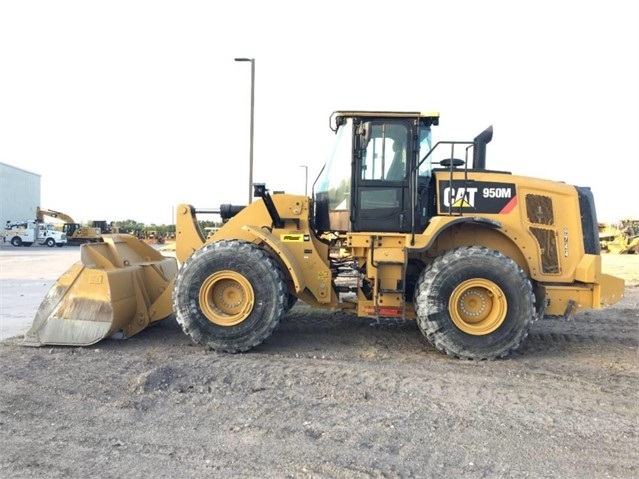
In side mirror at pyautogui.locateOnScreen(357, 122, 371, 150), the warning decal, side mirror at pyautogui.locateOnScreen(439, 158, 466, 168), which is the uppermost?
side mirror at pyautogui.locateOnScreen(357, 122, 371, 150)

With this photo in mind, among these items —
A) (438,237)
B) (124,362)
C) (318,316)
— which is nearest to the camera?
(124,362)

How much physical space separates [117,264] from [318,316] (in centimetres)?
309

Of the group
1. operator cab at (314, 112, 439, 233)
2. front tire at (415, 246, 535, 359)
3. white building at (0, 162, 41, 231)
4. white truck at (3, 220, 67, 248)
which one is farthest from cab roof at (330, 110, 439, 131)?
white building at (0, 162, 41, 231)

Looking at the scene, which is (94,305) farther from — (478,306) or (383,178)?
(478,306)

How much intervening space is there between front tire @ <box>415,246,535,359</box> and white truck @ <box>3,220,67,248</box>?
42.5 metres

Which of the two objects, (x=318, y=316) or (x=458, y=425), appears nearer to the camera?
(x=458, y=425)

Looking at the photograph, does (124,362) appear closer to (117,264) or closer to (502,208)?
(117,264)

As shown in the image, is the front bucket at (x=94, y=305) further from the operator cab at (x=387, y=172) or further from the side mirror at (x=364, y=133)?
the side mirror at (x=364, y=133)

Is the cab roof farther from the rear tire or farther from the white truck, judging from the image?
the white truck

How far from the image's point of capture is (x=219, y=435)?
394 centimetres

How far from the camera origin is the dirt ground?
138 inches

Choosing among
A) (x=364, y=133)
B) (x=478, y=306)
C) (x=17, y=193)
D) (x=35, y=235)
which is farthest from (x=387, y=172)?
(x=17, y=193)

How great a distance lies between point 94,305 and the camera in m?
6.33

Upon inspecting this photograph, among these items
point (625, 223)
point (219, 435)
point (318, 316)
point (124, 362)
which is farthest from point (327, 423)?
point (625, 223)
